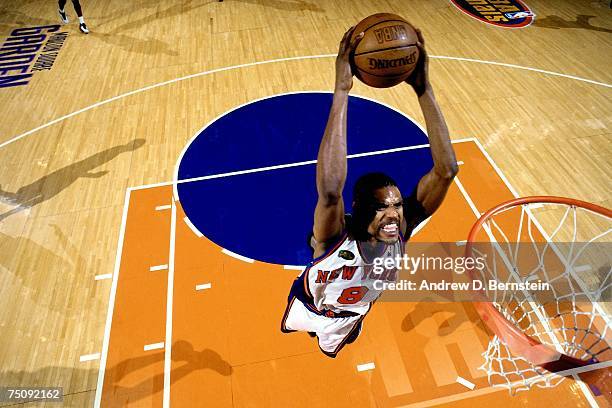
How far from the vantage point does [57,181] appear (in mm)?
6047

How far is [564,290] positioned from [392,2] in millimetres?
8124

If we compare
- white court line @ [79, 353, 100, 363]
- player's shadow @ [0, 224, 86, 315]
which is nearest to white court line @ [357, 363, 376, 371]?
white court line @ [79, 353, 100, 363]

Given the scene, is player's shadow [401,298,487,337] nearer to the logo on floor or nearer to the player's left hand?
the player's left hand

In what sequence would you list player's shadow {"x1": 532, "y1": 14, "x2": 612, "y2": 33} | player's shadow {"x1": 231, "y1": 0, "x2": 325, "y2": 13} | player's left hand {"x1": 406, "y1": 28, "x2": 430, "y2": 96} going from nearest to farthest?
player's left hand {"x1": 406, "y1": 28, "x2": 430, "y2": 96} < player's shadow {"x1": 532, "y1": 14, "x2": 612, "y2": 33} < player's shadow {"x1": 231, "y1": 0, "x2": 325, "y2": 13}

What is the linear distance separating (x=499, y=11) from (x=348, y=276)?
9.23 m

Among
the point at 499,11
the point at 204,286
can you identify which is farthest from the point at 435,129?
the point at 499,11

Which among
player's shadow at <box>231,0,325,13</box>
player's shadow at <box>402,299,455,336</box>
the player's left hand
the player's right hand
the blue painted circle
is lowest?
player's shadow at <box>402,299,455,336</box>

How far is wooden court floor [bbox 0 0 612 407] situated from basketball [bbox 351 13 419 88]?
2.60 m

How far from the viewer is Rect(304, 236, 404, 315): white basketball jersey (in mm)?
2615

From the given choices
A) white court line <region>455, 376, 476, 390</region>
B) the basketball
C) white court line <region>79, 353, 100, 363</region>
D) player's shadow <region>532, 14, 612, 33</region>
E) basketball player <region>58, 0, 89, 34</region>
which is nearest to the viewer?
the basketball

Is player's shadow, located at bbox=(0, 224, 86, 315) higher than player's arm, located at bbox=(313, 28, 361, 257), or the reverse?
player's arm, located at bbox=(313, 28, 361, 257)

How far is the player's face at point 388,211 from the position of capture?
2303 millimetres

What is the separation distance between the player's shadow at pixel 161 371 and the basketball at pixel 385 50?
9.63 feet

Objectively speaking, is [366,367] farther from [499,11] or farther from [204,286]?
[499,11]
